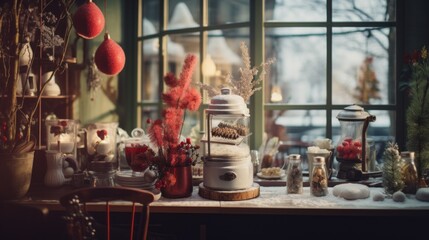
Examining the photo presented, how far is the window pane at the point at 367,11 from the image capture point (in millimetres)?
3414

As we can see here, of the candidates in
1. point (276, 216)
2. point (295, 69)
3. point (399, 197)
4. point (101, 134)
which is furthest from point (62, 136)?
point (295, 69)

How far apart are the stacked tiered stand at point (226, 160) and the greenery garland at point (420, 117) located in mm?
1062

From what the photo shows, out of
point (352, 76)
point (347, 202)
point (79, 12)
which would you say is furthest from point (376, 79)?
point (79, 12)

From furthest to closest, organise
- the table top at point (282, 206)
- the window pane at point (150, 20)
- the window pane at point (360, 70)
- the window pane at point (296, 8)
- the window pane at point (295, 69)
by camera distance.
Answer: the window pane at point (295, 69), the window pane at point (296, 8), the window pane at point (360, 70), the window pane at point (150, 20), the table top at point (282, 206)

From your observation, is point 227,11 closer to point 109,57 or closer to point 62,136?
point 62,136

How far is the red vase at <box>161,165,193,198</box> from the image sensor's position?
273cm

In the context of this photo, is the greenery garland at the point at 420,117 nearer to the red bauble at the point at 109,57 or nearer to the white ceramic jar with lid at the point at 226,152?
the white ceramic jar with lid at the point at 226,152

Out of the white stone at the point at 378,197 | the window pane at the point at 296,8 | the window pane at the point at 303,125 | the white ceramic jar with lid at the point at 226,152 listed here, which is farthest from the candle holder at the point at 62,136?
the window pane at the point at 303,125

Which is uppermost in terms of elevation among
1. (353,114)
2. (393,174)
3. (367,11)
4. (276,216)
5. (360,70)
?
(367,11)

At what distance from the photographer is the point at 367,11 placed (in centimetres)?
412

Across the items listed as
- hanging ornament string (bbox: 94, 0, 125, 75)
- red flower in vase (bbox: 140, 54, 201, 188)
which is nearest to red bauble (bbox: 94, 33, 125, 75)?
hanging ornament string (bbox: 94, 0, 125, 75)

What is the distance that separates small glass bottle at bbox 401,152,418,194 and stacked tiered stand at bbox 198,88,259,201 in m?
0.90

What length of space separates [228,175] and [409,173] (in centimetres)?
110

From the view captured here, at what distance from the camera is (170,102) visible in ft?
9.04
